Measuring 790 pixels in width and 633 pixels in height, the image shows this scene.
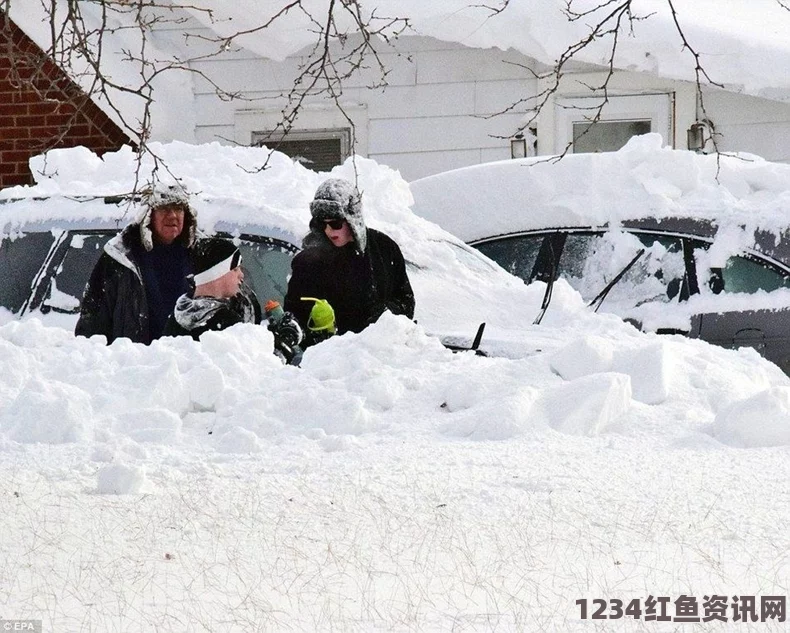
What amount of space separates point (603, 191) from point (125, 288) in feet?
10.8

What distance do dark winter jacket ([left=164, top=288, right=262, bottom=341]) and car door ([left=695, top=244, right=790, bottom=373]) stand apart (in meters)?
2.64

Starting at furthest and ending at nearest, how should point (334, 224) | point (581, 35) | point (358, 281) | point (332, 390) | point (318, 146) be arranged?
point (318, 146), point (581, 35), point (358, 281), point (334, 224), point (332, 390)

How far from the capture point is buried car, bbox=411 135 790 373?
866cm

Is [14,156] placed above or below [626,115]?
below

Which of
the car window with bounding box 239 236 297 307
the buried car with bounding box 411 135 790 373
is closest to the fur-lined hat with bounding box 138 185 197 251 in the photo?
the car window with bounding box 239 236 297 307

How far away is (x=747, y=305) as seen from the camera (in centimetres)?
861

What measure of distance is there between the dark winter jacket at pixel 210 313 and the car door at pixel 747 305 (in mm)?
2644

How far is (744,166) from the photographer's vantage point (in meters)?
9.67

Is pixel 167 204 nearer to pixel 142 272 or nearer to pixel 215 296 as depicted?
pixel 142 272

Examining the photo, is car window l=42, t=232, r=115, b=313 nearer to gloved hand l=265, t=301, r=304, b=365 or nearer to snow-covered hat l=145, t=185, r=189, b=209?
snow-covered hat l=145, t=185, r=189, b=209

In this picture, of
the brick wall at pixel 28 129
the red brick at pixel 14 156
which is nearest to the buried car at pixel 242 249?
the brick wall at pixel 28 129

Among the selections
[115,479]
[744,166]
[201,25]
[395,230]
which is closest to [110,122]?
[201,25]

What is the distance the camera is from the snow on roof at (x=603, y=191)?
9.27m

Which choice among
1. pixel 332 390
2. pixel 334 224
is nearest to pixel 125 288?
pixel 334 224
